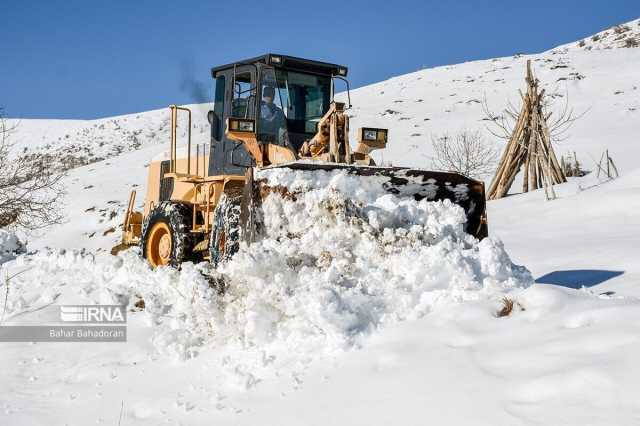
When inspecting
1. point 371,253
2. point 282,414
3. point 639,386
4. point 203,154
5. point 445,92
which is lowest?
point 282,414

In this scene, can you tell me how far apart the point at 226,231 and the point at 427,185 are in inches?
73.6

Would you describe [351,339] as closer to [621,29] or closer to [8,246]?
[8,246]

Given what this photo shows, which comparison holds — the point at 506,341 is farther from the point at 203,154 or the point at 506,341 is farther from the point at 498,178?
the point at 498,178

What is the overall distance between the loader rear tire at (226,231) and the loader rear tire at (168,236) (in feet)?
4.05

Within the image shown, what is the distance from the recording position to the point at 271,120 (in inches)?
281

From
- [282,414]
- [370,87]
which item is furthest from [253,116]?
[370,87]

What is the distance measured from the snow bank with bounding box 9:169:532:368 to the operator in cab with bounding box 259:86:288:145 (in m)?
1.97

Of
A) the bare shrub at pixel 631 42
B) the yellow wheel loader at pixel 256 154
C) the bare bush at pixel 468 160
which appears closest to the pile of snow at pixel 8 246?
the yellow wheel loader at pixel 256 154

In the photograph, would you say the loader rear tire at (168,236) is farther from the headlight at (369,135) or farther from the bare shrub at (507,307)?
the bare shrub at (507,307)

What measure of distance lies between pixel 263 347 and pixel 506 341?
62.4 inches

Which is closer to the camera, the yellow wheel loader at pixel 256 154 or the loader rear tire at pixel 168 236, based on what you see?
the yellow wheel loader at pixel 256 154

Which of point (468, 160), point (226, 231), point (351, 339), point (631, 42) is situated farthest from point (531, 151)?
point (631, 42)

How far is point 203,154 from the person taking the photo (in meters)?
8.07

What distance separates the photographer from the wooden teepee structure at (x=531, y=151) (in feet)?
43.3
